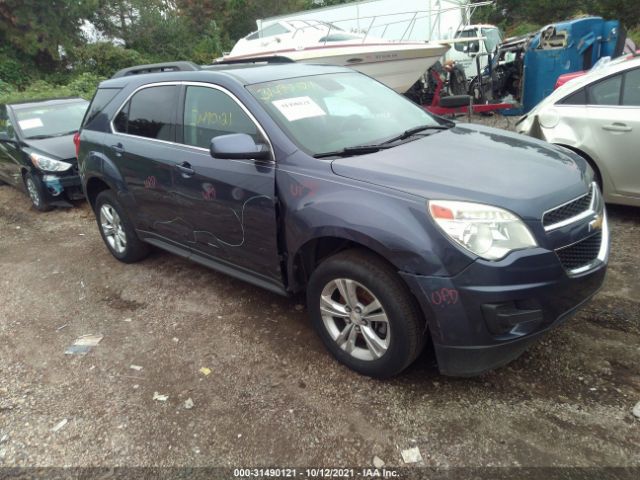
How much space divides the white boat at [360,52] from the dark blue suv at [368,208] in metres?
6.67

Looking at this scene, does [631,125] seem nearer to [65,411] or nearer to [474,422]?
[474,422]

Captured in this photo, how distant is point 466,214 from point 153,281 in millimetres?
3230

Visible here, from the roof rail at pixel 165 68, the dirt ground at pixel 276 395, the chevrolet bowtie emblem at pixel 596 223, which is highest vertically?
the roof rail at pixel 165 68

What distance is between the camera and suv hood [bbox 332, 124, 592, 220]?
8.14 feet

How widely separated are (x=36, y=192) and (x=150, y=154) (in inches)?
168

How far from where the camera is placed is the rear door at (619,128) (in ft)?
14.9

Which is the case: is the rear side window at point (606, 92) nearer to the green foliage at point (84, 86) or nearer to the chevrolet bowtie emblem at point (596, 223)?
the chevrolet bowtie emblem at point (596, 223)

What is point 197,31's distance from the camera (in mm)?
31938

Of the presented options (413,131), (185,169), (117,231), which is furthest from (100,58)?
(413,131)

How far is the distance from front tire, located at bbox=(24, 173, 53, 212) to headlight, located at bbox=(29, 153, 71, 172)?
0.25 meters

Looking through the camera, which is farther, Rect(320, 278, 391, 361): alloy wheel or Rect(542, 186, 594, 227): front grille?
Rect(320, 278, 391, 361): alloy wheel

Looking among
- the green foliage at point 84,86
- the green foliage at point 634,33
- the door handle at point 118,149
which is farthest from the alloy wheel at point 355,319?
the green foliage at point 634,33

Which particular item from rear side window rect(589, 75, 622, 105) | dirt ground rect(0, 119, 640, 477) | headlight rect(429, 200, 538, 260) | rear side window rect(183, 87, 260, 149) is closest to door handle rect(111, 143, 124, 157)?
rear side window rect(183, 87, 260, 149)

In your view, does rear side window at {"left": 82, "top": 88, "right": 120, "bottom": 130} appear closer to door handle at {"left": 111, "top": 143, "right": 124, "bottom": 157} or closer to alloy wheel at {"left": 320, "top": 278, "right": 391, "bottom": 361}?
door handle at {"left": 111, "top": 143, "right": 124, "bottom": 157}
